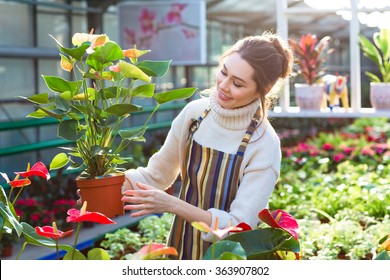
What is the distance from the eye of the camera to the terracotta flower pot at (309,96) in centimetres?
435

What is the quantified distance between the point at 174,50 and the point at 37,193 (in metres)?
4.75

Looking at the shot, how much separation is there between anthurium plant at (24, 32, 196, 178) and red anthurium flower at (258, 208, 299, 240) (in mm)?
367

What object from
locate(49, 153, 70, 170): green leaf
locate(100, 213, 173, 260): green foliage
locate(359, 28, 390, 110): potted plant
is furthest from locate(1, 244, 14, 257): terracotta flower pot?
locate(49, 153, 70, 170): green leaf

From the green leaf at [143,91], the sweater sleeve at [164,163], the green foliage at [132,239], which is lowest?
the green foliage at [132,239]

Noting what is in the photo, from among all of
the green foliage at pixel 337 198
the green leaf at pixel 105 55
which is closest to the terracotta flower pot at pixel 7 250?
the green foliage at pixel 337 198

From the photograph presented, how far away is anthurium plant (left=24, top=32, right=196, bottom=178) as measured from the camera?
1688mm

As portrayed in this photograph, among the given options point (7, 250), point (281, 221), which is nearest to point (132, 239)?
point (7, 250)

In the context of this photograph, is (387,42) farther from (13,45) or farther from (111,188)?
(13,45)

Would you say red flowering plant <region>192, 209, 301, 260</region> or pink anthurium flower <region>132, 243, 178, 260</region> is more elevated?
pink anthurium flower <region>132, 243, 178, 260</region>

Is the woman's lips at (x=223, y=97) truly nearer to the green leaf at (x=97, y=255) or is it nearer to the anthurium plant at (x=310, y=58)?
the green leaf at (x=97, y=255)

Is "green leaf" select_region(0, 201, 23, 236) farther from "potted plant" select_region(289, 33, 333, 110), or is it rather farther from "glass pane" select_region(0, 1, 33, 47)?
"glass pane" select_region(0, 1, 33, 47)

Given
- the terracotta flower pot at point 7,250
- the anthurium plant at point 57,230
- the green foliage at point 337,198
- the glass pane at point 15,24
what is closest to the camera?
the anthurium plant at point 57,230

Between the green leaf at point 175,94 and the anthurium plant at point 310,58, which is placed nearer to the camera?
the green leaf at point 175,94
